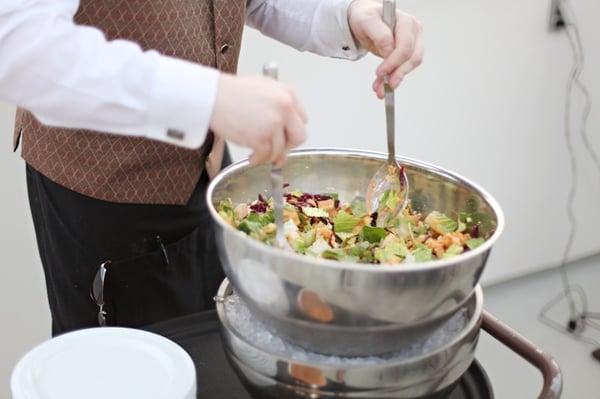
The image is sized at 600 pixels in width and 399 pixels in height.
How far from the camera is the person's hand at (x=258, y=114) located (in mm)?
708

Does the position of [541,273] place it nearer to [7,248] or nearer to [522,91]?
[522,91]

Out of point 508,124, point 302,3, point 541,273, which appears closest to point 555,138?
point 508,124

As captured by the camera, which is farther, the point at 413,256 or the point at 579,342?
the point at 579,342

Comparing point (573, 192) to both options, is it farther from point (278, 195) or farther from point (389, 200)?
point (278, 195)

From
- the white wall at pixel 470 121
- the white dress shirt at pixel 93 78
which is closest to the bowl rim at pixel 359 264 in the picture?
the white dress shirt at pixel 93 78

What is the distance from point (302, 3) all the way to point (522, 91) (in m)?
1.28

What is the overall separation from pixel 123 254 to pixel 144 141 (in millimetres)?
195

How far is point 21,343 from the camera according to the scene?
181cm

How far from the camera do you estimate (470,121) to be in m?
2.26

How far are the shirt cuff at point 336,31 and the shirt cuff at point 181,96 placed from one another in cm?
46

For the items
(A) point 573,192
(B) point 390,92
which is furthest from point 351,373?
(A) point 573,192

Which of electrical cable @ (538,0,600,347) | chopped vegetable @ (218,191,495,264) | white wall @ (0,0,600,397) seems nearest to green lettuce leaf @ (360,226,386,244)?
chopped vegetable @ (218,191,495,264)

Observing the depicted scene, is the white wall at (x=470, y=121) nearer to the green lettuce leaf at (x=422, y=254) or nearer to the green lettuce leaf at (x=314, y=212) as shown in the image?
the green lettuce leaf at (x=314, y=212)

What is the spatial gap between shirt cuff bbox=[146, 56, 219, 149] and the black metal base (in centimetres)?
28
